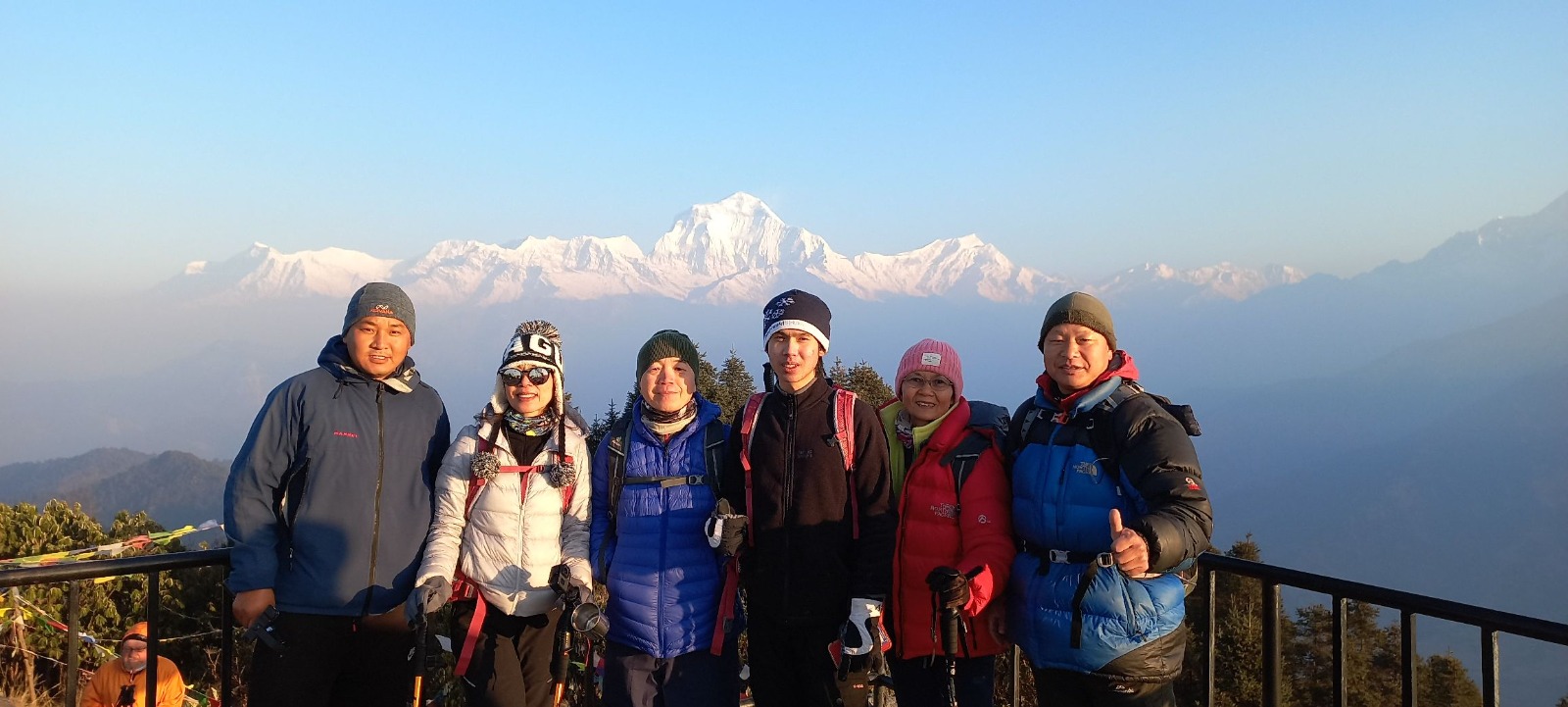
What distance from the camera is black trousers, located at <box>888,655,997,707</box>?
3730mm

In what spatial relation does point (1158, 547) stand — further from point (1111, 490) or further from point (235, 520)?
point (235, 520)

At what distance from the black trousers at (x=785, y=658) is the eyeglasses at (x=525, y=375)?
145 centimetres

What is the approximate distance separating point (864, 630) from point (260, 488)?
8.61 ft

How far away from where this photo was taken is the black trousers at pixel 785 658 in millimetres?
3668

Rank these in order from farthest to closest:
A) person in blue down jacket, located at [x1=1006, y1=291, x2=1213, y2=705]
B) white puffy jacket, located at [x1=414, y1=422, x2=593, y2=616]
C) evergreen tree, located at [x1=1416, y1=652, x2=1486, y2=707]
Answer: evergreen tree, located at [x1=1416, y1=652, x2=1486, y2=707] < white puffy jacket, located at [x1=414, y1=422, x2=593, y2=616] < person in blue down jacket, located at [x1=1006, y1=291, x2=1213, y2=705]

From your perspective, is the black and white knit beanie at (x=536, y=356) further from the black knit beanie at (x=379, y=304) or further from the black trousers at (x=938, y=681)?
the black trousers at (x=938, y=681)

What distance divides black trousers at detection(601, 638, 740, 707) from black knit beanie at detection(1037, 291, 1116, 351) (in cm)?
201

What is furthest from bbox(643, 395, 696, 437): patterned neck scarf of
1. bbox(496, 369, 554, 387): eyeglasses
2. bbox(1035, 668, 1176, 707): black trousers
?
bbox(1035, 668, 1176, 707): black trousers

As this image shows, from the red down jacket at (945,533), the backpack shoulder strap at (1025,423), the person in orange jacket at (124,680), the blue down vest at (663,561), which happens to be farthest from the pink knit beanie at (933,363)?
the person in orange jacket at (124,680)

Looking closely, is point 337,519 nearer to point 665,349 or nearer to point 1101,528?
point 665,349

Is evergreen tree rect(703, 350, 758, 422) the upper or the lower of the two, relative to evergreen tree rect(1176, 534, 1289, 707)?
upper

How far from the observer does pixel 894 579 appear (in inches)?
151

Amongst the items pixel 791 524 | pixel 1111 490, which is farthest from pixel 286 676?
pixel 1111 490

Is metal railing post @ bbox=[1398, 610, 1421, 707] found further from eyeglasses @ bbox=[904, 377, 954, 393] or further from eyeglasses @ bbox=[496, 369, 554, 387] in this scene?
eyeglasses @ bbox=[496, 369, 554, 387]
